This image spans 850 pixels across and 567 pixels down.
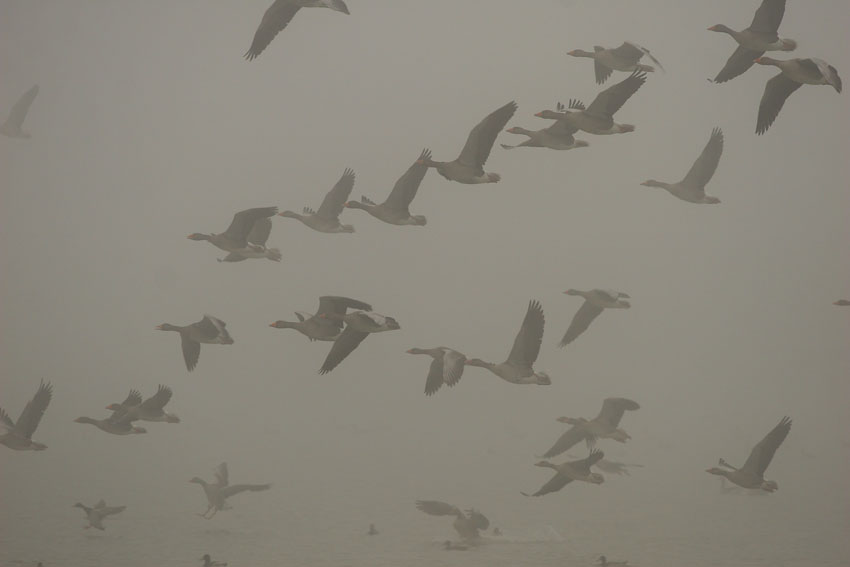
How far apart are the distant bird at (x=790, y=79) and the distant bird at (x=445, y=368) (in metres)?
3.24

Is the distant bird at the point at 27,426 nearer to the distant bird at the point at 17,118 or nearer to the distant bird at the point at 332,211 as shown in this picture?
the distant bird at the point at 332,211

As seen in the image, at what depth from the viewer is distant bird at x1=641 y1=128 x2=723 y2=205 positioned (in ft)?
33.8

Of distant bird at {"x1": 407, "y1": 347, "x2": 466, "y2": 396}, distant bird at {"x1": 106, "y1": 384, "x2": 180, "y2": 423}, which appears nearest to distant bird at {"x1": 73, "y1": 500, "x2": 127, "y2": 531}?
distant bird at {"x1": 106, "y1": 384, "x2": 180, "y2": 423}

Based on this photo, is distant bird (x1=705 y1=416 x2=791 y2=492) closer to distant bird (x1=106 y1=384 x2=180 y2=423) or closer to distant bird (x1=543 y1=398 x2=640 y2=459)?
distant bird (x1=543 y1=398 x2=640 y2=459)

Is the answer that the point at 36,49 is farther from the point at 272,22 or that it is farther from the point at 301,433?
the point at 301,433

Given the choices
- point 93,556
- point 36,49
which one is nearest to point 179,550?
point 93,556

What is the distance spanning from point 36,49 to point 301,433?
5.98m

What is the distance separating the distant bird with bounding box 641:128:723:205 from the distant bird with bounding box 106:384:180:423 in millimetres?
5399

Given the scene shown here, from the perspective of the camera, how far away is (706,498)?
486 inches

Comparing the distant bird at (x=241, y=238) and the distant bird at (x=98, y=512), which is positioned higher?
the distant bird at (x=241, y=238)

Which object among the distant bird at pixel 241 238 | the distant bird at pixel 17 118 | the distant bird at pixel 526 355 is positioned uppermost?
the distant bird at pixel 17 118

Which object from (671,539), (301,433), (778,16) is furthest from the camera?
A: (301,433)

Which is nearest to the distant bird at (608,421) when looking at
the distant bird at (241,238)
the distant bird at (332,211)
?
the distant bird at (332,211)

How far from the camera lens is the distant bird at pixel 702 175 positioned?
1030 cm
